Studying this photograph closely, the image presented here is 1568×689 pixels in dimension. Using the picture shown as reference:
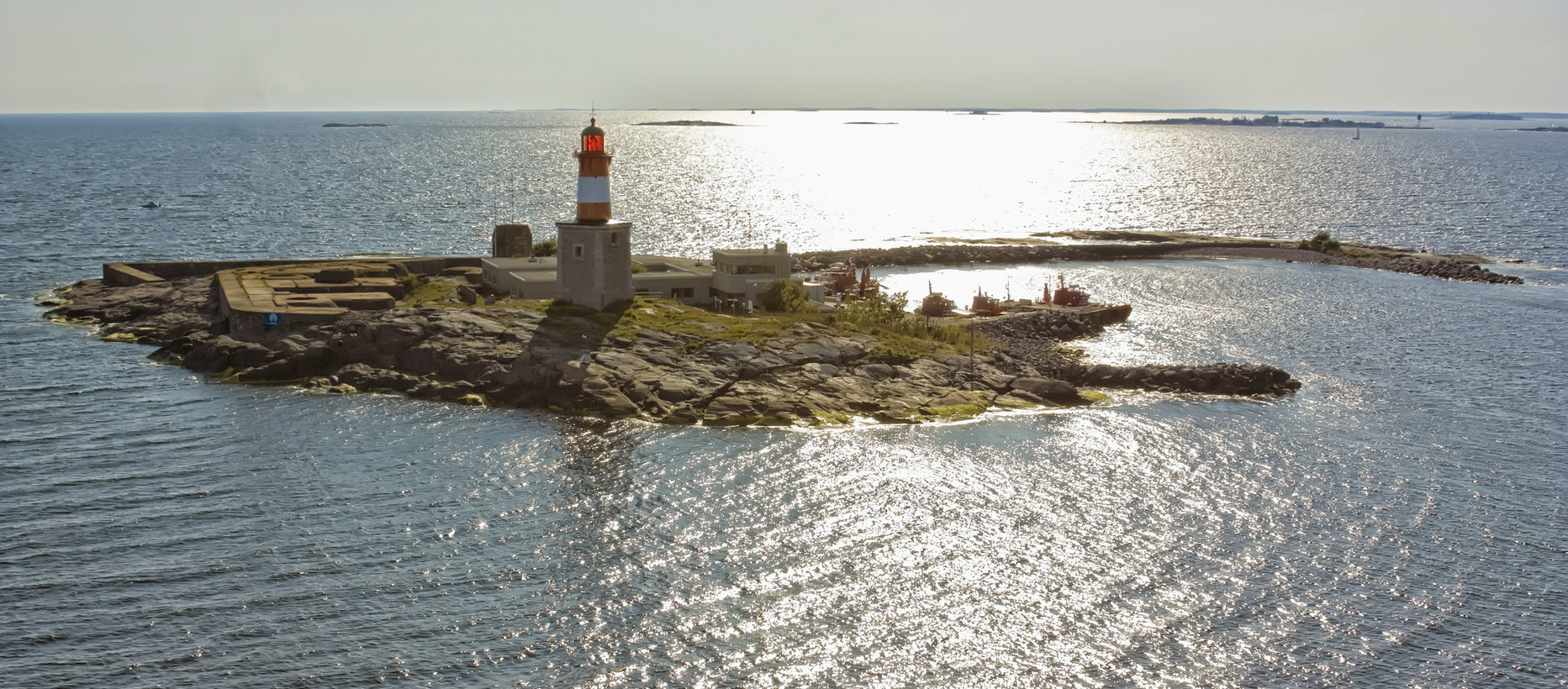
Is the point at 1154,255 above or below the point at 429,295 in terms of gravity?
above

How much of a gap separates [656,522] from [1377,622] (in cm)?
2072

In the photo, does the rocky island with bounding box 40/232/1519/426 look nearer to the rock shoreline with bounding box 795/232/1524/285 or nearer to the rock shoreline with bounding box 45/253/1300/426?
the rock shoreline with bounding box 45/253/1300/426

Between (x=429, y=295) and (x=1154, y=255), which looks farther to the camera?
(x=1154, y=255)

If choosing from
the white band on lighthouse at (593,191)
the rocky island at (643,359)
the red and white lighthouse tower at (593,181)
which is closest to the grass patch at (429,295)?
the rocky island at (643,359)

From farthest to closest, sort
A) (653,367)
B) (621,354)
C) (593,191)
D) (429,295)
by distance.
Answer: (429,295), (593,191), (621,354), (653,367)

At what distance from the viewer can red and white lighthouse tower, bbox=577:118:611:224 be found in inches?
2375

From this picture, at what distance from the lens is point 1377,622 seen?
31.3m

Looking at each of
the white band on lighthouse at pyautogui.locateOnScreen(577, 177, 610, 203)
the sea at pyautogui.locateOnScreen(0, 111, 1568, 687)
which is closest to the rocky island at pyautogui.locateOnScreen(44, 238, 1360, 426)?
the sea at pyautogui.locateOnScreen(0, 111, 1568, 687)

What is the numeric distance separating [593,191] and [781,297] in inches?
521

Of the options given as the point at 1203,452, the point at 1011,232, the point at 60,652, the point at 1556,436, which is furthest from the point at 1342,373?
the point at 1011,232

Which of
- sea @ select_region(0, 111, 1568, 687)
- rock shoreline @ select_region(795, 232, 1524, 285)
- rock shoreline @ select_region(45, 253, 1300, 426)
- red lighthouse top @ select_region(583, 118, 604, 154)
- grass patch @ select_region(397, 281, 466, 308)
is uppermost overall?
red lighthouse top @ select_region(583, 118, 604, 154)

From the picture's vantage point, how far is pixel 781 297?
6812 centimetres

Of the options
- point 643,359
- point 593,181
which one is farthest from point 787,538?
point 593,181

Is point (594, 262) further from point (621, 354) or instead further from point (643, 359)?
point (643, 359)
